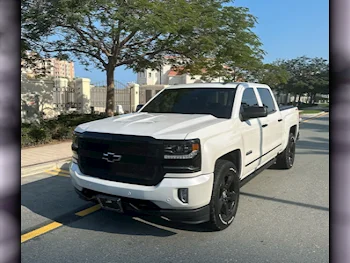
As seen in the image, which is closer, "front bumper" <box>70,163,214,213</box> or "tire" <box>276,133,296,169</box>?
"front bumper" <box>70,163,214,213</box>

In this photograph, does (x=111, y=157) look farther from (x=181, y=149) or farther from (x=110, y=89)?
(x=110, y=89)

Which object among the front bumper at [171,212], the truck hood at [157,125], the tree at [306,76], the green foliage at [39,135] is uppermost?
the tree at [306,76]

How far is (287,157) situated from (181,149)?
14.6 ft

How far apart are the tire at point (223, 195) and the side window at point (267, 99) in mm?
2277

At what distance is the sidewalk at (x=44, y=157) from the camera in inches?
291

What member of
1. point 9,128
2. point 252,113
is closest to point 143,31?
point 252,113

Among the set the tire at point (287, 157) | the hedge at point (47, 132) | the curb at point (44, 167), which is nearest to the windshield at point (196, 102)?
the tire at point (287, 157)

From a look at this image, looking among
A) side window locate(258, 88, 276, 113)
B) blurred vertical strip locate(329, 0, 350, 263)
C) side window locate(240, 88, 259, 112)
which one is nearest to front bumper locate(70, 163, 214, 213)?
side window locate(240, 88, 259, 112)

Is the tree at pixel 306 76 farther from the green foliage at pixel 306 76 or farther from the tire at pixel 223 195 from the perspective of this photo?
the tire at pixel 223 195

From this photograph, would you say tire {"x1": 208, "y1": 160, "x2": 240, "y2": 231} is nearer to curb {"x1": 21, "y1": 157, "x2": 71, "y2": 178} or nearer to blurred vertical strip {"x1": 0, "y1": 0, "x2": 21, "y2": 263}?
blurred vertical strip {"x1": 0, "y1": 0, "x2": 21, "y2": 263}

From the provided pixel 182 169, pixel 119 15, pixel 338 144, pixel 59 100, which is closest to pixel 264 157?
pixel 182 169

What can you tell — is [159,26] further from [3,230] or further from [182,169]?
[3,230]

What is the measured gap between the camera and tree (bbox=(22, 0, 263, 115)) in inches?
360

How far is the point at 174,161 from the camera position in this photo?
3.59 metres
